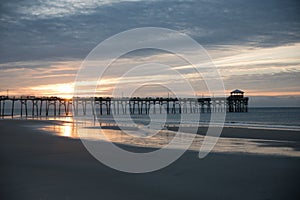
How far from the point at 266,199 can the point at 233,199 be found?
568mm

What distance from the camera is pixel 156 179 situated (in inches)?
271

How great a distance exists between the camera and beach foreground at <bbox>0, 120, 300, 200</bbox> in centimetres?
563

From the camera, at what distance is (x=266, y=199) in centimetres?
532

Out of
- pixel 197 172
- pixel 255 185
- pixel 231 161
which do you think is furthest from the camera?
pixel 231 161

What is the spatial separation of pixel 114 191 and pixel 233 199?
2179 millimetres

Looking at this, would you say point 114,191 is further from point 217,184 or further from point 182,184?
point 217,184

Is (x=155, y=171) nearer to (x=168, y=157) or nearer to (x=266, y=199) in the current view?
(x=168, y=157)

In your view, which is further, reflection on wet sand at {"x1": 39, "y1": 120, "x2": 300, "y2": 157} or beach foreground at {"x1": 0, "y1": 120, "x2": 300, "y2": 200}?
reflection on wet sand at {"x1": 39, "y1": 120, "x2": 300, "y2": 157}

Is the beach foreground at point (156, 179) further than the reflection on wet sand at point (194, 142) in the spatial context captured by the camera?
No

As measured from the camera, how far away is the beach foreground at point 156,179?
5.63m

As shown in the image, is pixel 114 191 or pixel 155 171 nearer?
pixel 114 191

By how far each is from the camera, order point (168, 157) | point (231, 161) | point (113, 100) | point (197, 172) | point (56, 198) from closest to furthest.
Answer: point (56, 198), point (197, 172), point (231, 161), point (168, 157), point (113, 100)

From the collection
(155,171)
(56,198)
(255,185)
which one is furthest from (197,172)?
(56,198)

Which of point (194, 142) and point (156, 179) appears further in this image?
point (194, 142)
